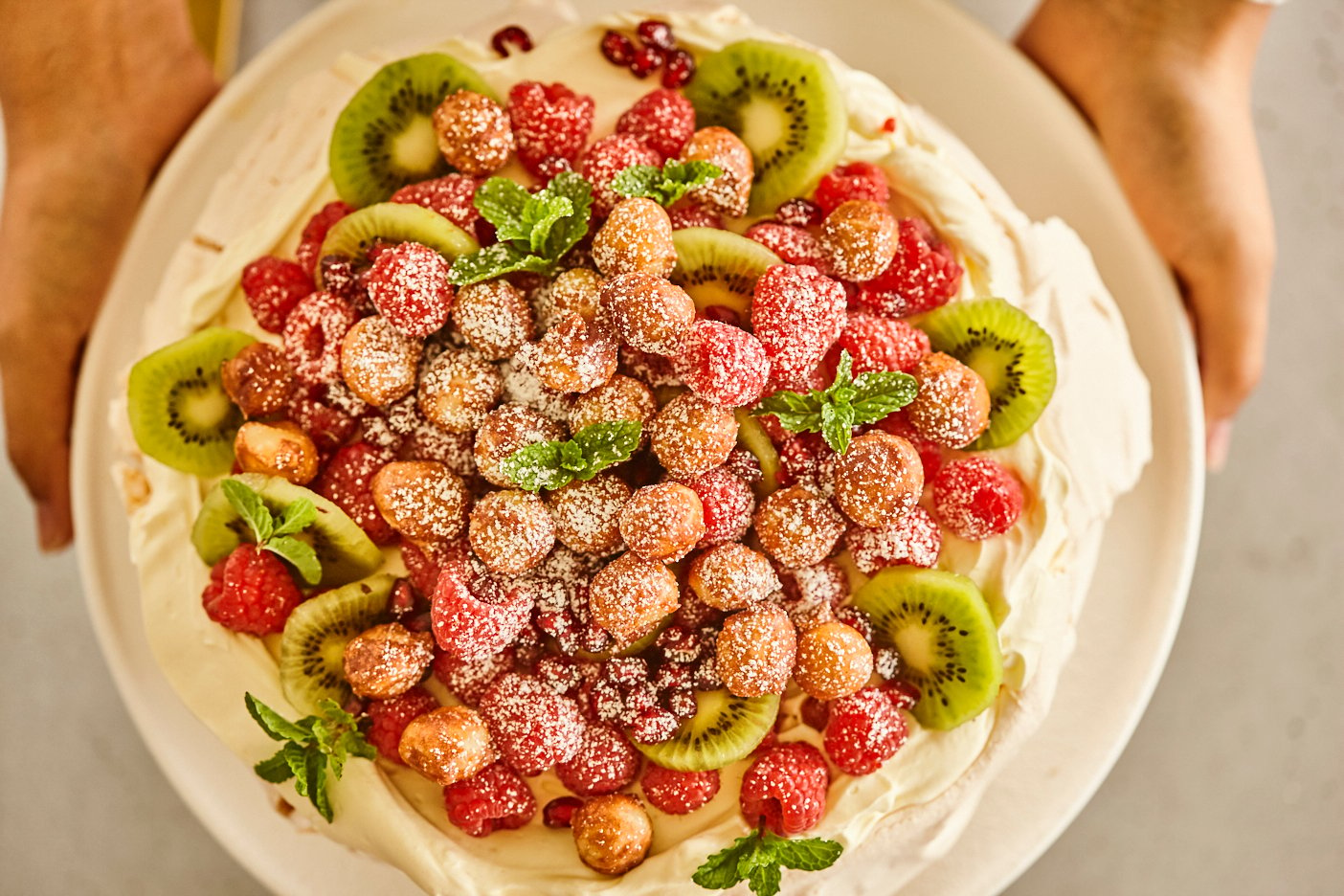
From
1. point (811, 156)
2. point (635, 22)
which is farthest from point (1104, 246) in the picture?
point (635, 22)

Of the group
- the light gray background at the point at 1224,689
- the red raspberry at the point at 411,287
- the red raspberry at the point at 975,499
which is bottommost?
the light gray background at the point at 1224,689

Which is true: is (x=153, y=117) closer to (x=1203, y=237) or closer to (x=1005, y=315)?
(x=1005, y=315)

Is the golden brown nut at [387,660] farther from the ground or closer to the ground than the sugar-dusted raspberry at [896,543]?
closer to the ground

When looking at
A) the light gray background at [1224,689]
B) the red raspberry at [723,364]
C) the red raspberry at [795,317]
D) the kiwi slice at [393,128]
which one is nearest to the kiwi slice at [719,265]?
the red raspberry at [795,317]

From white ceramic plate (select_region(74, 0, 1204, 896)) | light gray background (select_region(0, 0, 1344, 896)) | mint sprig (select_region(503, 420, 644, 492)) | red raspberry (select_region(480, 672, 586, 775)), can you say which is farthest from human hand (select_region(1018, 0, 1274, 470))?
red raspberry (select_region(480, 672, 586, 775))

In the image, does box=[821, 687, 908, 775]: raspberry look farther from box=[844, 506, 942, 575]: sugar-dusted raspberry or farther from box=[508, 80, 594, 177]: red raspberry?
box=[508, 80, 594, 177]: red raspberry

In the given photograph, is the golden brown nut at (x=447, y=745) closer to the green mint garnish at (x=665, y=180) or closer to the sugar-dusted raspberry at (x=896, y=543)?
the sugar-dusted raspberry at (x=896, y=543)

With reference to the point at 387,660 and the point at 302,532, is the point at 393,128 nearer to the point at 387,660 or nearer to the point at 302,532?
the point at 302,532
